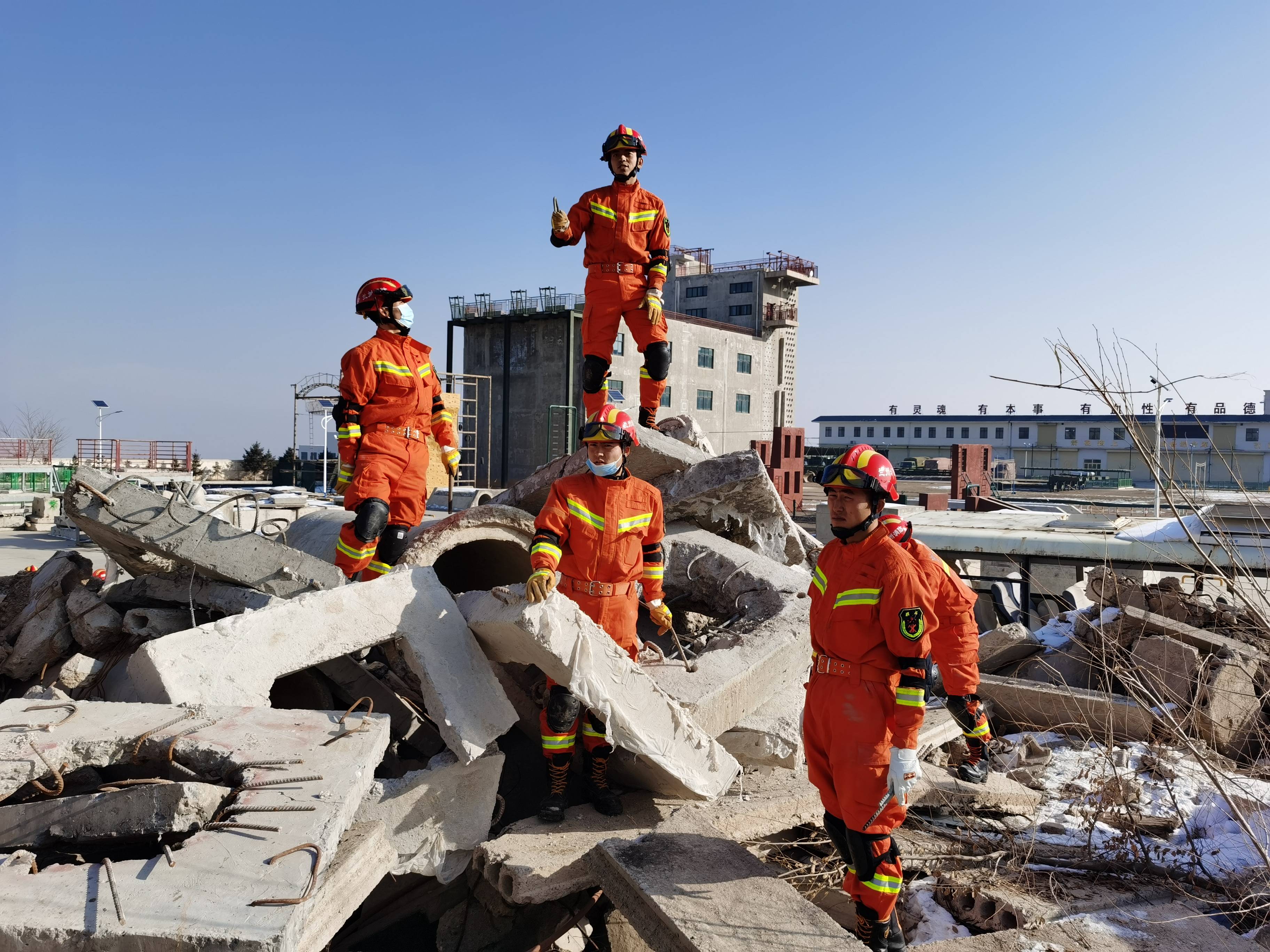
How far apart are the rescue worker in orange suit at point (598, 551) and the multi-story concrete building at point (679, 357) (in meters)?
12.9

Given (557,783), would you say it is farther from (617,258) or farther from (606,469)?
(617,258)

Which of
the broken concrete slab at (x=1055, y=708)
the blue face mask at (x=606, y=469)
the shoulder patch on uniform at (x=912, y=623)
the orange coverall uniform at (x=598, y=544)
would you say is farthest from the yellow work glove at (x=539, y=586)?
the broken concrete slab at (x=1055, y=708)

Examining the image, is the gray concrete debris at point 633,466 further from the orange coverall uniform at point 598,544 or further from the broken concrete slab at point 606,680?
the broken concrete slab at point 606,680

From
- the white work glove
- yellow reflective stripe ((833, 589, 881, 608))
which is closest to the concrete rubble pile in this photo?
the white work glove

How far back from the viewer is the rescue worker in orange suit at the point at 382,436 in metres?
5.27

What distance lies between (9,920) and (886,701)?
2906 mm

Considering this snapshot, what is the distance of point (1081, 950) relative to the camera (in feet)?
11.2

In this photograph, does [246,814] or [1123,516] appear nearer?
[246,814]

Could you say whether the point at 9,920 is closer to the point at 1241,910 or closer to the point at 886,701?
the point at 886,701

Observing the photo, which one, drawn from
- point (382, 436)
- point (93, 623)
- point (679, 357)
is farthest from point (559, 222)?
point (679, 357)

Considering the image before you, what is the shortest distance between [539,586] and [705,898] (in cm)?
142

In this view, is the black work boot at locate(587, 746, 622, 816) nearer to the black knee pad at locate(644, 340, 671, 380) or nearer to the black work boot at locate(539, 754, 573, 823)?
the black work boot at locate(539, 754, 573, 823)

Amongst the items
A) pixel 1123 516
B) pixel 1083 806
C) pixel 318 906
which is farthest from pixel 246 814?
pixel 1123 516

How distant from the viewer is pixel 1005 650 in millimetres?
7297
